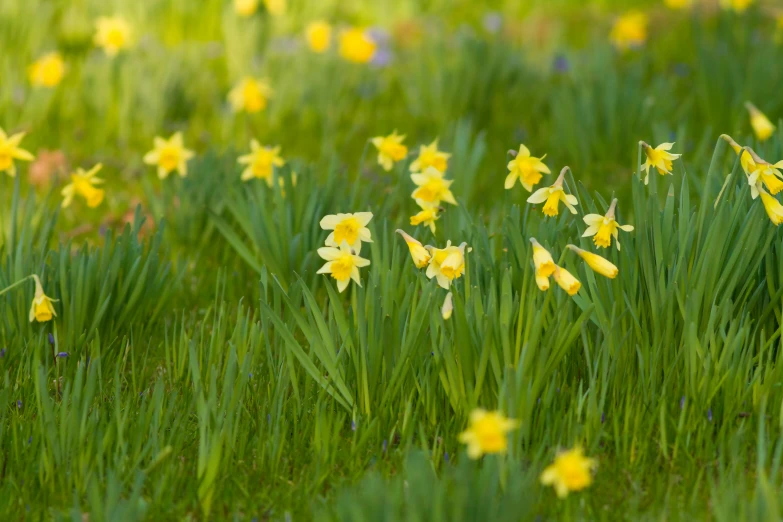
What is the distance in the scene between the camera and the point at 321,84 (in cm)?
459

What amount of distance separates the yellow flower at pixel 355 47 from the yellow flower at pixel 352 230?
289cm

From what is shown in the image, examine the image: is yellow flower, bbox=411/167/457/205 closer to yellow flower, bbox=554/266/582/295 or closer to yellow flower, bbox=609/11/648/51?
yellow flower, bbox=554/266/582/295

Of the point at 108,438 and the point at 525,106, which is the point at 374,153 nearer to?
the point at 525,106

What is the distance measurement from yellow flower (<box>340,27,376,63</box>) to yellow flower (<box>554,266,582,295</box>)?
10.8 ft

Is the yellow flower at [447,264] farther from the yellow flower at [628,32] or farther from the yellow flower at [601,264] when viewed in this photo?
the yellow flower at [628,32]

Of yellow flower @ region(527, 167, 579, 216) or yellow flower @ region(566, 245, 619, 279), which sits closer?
yellow flower @ region(566, 245, 619, 279)

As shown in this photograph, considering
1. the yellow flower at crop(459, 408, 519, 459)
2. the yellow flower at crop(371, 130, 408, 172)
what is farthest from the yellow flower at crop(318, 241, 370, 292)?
the yellow flower at crop(371, 130, 408, 172)

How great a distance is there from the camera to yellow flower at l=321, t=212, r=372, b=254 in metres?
2.26

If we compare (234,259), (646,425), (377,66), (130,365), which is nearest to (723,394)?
(646,425)

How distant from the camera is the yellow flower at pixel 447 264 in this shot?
2.02 m

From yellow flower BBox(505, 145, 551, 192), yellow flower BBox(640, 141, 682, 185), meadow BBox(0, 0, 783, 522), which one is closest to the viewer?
meadow BBox(0, 0, 783, 522)

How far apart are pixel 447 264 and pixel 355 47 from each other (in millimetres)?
3203

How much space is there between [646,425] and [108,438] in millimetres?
1214

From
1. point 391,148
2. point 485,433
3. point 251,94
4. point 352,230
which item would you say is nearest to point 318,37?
point 251,94
